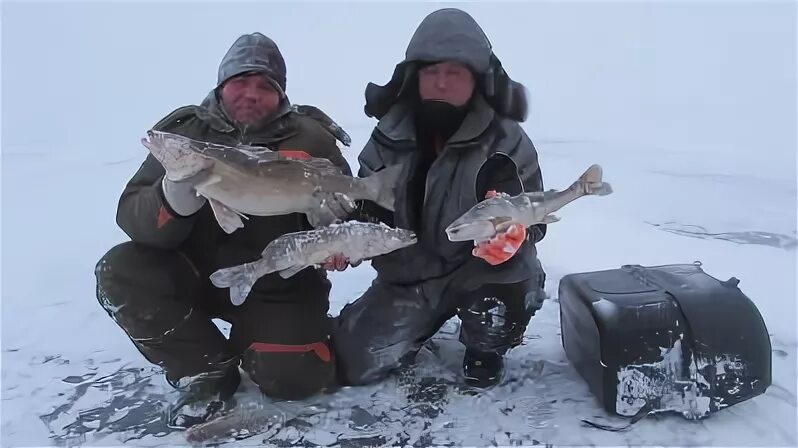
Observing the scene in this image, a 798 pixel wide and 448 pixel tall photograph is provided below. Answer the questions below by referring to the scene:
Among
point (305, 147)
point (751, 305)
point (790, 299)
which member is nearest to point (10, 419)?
point (305, 147)

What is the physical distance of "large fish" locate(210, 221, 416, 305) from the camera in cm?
211

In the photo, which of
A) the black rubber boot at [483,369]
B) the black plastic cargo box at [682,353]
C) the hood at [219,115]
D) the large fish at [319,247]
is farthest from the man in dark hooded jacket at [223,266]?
the black plastic cargo box at [682,353]

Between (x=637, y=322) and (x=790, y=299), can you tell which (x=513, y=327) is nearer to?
(x=637, y=322)

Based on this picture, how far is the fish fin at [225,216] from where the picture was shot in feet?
6.81

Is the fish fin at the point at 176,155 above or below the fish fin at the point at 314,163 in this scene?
above

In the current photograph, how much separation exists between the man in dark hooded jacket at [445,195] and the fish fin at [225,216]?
55 cm

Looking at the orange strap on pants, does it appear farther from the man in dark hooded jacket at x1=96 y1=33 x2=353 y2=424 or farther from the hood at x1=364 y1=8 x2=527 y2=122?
the hood at x1=364 y1=8 x2=527 y2=122

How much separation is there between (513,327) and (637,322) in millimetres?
462

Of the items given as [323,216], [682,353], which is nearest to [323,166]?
[323,216]

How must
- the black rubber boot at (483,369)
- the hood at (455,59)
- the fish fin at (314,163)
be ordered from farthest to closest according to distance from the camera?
the black rubber boot at (483,369) < the hood at (455,59) < the fish fin at (314,163)

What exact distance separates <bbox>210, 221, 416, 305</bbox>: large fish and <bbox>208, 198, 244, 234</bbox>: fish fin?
5.3 inches

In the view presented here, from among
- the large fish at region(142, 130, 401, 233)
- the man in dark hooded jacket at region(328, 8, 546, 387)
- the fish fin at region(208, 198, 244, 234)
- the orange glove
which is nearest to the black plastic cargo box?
the man in dark hooded jacket at region(328, 8, 546, 387)

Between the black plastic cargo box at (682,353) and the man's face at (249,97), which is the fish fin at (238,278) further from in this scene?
the black plastic cargo box at (682,353)

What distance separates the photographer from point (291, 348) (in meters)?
2.52
